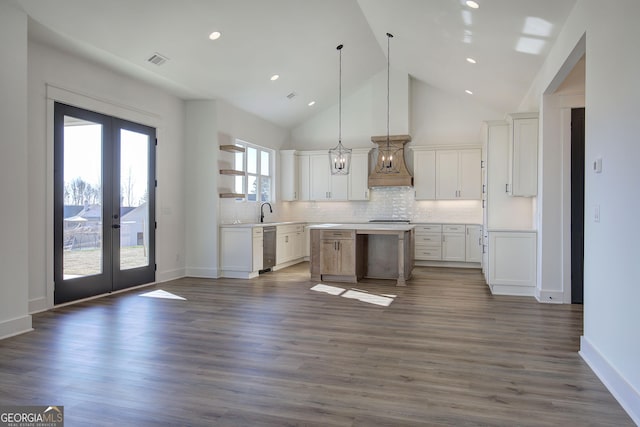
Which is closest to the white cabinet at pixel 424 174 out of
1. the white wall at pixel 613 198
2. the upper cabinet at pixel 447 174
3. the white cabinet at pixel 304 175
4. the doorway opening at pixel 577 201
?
the upper cabinet at pixel 447 174

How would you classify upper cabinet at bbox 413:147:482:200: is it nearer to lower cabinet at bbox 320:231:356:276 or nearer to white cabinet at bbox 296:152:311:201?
white cabinet at bbox 296:152:311:201

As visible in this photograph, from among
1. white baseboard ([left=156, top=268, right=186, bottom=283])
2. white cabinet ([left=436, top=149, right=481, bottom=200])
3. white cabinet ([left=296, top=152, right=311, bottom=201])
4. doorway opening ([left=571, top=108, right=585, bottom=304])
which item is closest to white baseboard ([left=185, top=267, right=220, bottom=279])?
white baseboard ([left=156, top=268, right=186, bottom=283])

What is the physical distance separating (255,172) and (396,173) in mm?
3002

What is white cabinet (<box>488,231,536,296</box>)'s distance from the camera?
584cm

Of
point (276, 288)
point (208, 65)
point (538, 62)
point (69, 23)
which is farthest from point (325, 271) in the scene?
point (69, 23)

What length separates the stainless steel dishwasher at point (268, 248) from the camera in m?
7.90

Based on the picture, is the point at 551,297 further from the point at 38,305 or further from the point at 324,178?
the point at 38,305

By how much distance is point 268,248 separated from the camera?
26.5ft

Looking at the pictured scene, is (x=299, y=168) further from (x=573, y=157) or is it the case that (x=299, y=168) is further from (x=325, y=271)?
(x=573, y=157)

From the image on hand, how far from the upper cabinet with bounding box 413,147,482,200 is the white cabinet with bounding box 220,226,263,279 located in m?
3.80

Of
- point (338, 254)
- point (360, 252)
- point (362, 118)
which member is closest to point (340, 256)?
point (338, 254)

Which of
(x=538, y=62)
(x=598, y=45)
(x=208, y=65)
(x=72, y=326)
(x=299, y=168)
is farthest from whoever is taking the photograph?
(x=299, y=168)

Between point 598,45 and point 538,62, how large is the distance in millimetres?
2332

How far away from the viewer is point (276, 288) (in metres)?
6.55
